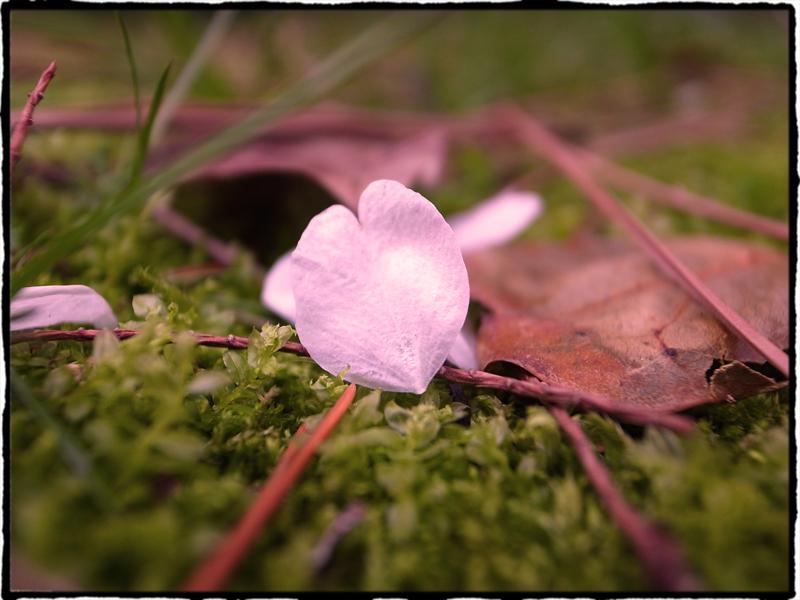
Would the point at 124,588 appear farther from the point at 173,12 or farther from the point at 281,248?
the point at 173,12

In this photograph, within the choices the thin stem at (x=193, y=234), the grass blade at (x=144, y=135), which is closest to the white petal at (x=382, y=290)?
the grass blade at (x=144, y=135)

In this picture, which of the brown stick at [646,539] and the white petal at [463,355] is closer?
the brown stick at [646,539]

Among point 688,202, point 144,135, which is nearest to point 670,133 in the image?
point 688,202

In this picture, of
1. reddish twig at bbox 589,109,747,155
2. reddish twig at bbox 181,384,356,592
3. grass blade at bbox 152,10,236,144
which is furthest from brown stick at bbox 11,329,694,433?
reddish twig at bbox 589,109,747,155

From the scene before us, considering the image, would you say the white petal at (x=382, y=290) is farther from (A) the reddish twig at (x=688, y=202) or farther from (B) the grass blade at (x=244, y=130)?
(A) the reddish twig at (x=688, y=202)

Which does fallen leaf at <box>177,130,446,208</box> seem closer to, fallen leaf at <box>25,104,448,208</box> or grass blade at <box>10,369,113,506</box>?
fallen leaf at <box>25,104,448,208</box>

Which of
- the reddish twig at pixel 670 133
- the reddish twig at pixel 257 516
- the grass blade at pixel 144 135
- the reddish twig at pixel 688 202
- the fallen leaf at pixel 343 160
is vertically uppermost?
the grass blade at pixel 144 135

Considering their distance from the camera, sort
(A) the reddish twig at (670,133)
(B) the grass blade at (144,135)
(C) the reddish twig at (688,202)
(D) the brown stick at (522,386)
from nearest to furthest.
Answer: (D) the brown stick at (522,386) → (B) the grass blade at (144,135) → (C) the reddish twig at (688,202) → (A) the reddish twig at (670,133)
